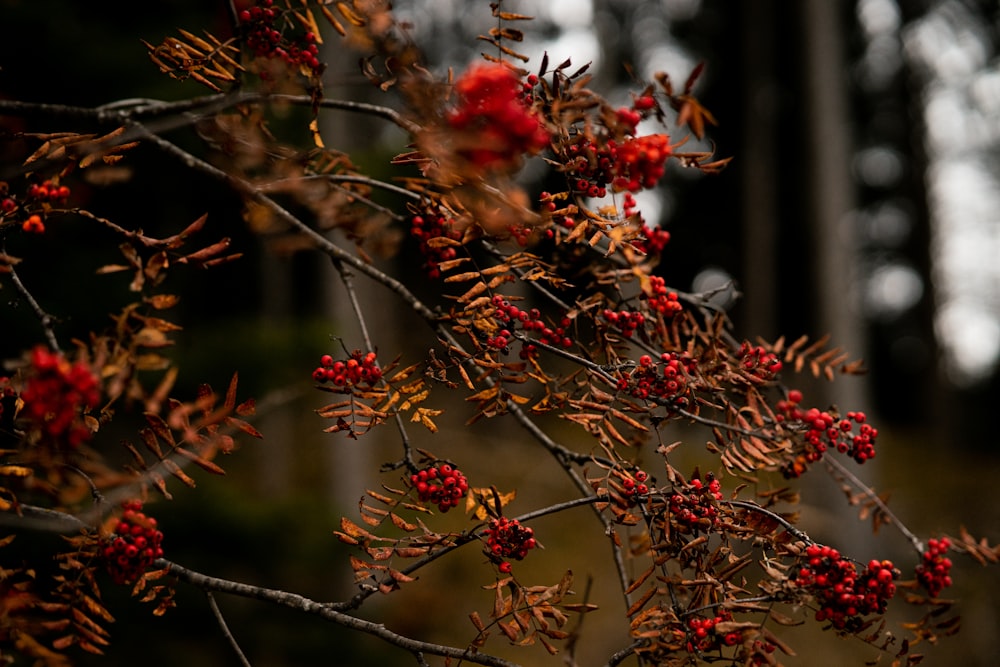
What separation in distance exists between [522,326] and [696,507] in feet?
1.45

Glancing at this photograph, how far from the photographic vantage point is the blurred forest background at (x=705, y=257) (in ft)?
13.6

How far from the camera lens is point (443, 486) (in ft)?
3.99

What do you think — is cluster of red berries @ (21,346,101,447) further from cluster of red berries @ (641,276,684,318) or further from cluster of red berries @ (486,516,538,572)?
cluster of red berries @ (641,276,684,318)

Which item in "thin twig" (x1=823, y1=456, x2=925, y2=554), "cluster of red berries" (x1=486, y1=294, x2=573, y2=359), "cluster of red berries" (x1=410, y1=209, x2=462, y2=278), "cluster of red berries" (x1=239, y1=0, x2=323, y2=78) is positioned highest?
"cluster of red berries" (x1=239, y1=0, x2=323, y2=78)

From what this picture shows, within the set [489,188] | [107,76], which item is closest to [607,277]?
[489,188]

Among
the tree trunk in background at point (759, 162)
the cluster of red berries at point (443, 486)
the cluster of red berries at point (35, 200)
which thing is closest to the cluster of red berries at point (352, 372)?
the cluster of red berries at point (443, 486)

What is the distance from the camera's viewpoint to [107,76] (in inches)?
149

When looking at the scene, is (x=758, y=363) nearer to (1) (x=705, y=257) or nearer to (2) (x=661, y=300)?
(2) (x=661, y=300)

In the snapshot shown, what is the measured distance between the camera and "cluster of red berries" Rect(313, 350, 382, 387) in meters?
1.21

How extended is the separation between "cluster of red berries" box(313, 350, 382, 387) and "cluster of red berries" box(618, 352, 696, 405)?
436mm

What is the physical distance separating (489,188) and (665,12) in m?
13.2

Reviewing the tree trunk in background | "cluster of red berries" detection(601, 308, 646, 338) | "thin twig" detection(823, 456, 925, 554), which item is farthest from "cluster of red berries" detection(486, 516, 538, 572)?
the tree trunk in background

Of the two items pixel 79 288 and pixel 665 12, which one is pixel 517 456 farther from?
pixel 665 12

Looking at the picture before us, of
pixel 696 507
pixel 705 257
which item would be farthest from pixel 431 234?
pixel 705 257
